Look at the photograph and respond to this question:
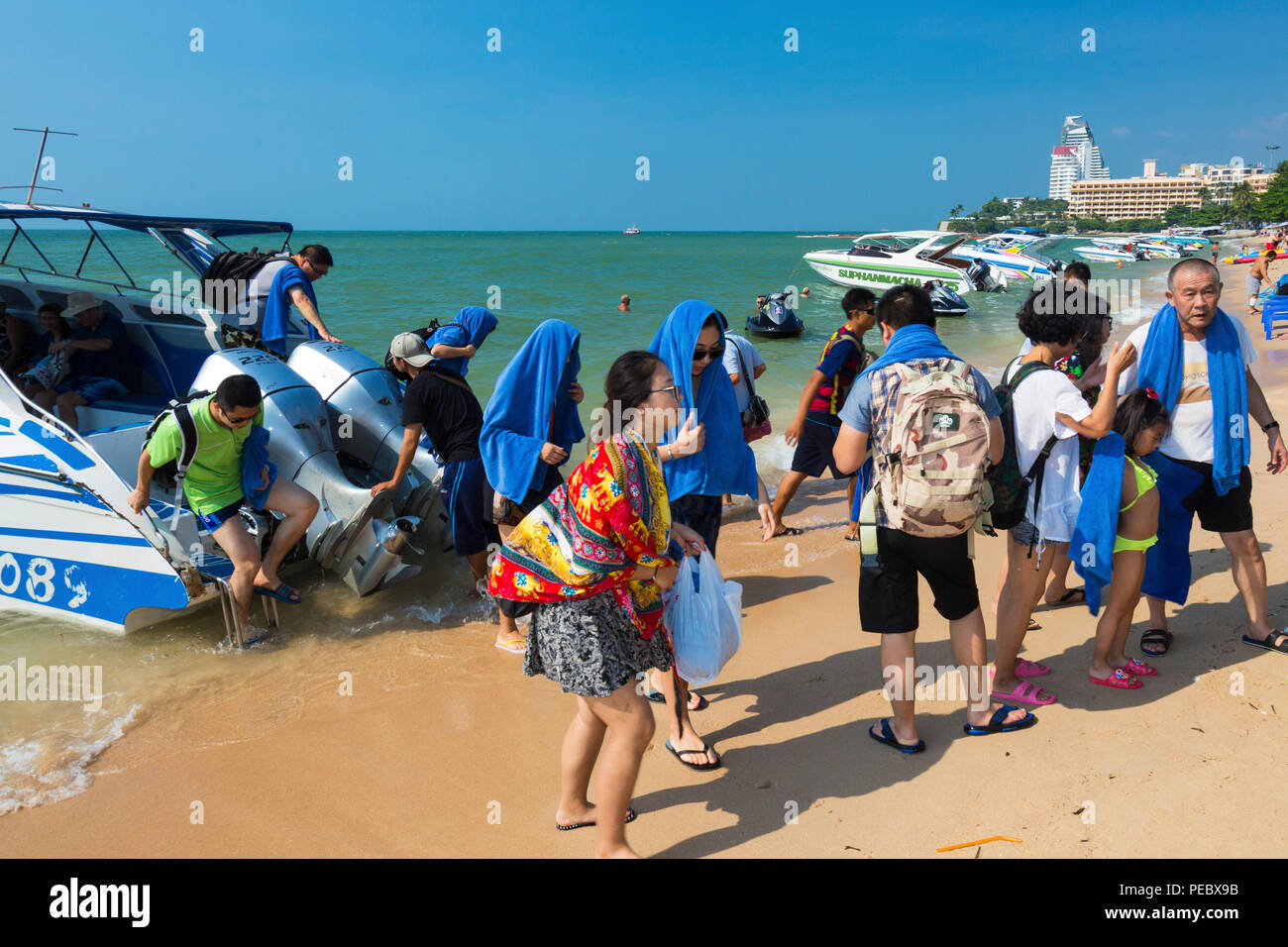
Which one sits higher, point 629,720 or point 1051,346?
point 1051,346

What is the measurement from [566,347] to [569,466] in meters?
4.89

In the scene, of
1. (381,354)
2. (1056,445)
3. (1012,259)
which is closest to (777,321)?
(381,354)

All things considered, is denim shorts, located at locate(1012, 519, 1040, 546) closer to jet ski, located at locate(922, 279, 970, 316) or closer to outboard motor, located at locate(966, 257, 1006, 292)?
jet ski, located at locate(922, 279, 970, 316)

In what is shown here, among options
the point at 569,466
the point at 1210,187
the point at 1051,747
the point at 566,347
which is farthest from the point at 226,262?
the point at 1210,187

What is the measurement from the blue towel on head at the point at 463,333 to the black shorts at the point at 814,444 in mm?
2212

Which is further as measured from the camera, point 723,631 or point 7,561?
point 7,561

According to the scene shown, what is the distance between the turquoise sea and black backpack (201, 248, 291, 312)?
7.85 feet

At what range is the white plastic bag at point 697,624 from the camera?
105 inches

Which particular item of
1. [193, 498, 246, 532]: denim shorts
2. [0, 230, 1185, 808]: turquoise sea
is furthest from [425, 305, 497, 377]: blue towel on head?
[0, 230, 1185, 808]: turquoise sea

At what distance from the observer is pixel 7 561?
4.86 meters

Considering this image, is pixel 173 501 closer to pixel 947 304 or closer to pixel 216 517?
pixel 216 517

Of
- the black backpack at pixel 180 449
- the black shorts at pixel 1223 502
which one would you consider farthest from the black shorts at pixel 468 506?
the black shorts at pixel 1223 502

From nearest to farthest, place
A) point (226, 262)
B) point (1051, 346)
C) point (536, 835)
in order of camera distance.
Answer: point (536, 835) < point (1051, 346) < point (226, 262)

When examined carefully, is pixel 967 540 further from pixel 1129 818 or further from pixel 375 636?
pixel 375 636
